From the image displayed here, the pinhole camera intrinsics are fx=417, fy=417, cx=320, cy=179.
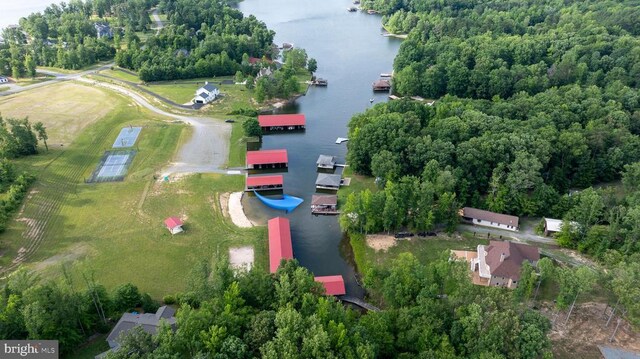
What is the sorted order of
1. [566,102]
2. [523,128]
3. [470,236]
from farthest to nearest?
[566,102], [523,128], [470,236]

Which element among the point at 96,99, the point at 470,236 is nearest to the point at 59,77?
the point at 96,99

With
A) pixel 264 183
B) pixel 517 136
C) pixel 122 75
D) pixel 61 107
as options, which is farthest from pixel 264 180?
pixel 122 75

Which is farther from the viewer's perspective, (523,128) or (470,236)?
(523,128)

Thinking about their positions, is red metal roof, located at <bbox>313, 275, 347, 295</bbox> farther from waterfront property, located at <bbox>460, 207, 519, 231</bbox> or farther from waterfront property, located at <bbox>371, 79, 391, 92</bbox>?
waterfront property, located at <bbox>371, 79, 391, 92</bbox>

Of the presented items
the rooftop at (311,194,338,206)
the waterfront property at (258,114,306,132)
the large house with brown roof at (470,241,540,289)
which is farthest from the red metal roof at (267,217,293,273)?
the waterfront property at (258,114,306,132)

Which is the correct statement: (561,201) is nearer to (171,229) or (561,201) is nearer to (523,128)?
(523,128)

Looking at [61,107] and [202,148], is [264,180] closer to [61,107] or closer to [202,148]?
[202,148]

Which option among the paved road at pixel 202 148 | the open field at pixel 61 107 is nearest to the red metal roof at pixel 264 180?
the paved road at pixel 202 148
